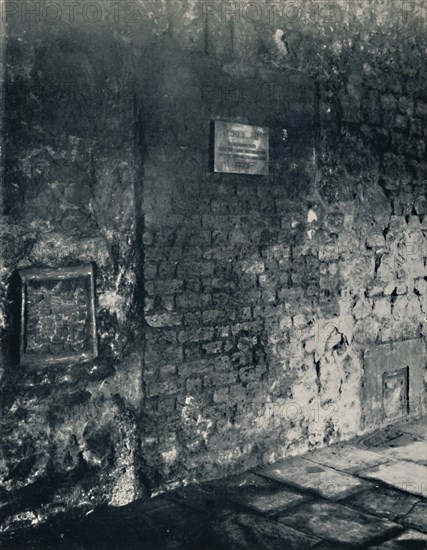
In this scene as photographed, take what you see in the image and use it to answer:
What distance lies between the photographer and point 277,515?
3.27 metres

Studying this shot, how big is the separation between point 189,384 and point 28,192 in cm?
151

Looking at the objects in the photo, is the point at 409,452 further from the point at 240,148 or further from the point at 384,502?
the point at 240,148

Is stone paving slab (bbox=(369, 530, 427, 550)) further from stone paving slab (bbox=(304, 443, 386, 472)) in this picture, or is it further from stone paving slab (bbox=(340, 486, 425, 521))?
stone paving slab (bbox=(304, 443, 386, 472))

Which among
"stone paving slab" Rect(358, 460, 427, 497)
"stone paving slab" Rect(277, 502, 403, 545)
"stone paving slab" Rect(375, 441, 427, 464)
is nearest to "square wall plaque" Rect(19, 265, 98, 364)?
"stone paving slab" Rect(277, 502, 403, 545)

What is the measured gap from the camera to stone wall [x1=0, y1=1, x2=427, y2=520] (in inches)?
121

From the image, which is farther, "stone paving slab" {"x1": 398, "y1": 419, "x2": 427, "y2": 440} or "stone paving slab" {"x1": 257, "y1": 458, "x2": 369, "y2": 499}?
"stone paving slab" {"x1": 398, "y1": 419, "x2": 427, "y2": 440}

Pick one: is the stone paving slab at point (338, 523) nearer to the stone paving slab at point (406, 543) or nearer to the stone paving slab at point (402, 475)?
the stone paving slab at point (406, 543)

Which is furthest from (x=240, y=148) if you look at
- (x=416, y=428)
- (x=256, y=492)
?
(x=416, y=428)

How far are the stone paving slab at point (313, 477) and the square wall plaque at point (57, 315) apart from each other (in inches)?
61.7

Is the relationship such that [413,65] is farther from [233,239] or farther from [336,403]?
[336,403]

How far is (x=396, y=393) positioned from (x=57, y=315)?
3.10 metres

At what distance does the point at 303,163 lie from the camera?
13.6 ft

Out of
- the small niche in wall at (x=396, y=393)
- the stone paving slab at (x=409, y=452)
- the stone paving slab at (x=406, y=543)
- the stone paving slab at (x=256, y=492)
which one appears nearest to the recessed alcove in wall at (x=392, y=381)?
the small niche in wall at (x=396, y=393)

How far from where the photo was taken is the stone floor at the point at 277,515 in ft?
9.69
